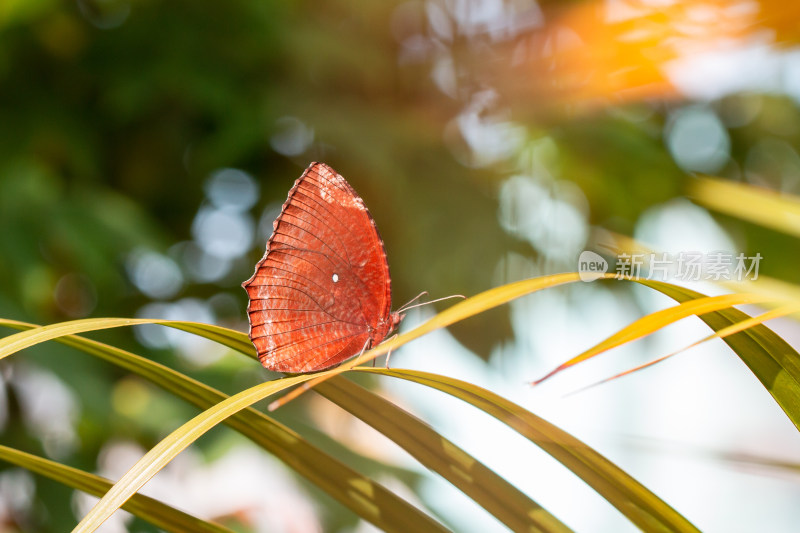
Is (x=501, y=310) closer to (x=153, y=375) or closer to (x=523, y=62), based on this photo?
(x=523, y=62)

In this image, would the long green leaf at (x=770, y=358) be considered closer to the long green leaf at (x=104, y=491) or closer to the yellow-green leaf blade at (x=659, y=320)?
the yellow-green leaf blade at (x=659, y=320)

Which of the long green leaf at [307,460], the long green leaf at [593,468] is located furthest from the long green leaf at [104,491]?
the long green leaf at [593,468]

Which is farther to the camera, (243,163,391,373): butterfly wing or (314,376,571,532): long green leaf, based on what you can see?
(243,163,391,373): butterfly wing

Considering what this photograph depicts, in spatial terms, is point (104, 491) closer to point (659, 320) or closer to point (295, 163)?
point (659, 320)

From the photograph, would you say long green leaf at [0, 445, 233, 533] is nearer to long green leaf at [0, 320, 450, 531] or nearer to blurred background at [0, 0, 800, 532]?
long green leaf at [0, 320, 450, 531]

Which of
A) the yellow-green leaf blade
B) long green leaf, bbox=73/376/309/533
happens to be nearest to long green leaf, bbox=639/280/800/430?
the yellow-green leaf blade

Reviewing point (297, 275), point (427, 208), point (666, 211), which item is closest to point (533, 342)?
point (427, 208)

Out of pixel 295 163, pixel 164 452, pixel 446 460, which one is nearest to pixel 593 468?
pixel 446 460
